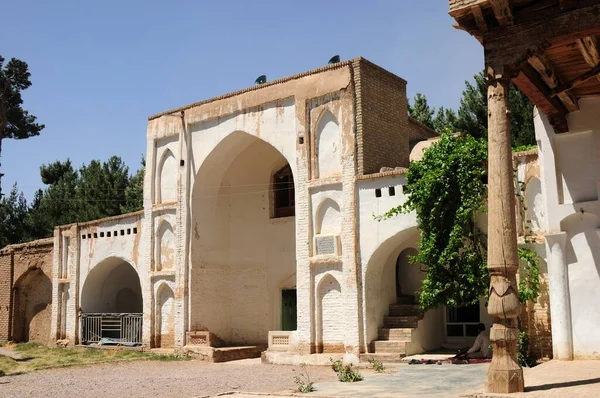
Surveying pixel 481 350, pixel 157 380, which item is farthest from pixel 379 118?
pixel 157 380

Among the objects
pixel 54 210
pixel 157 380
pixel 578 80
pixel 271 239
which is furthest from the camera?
pixel 54 210

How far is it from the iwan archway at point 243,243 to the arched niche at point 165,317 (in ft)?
3.22

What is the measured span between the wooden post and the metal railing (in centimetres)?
1541

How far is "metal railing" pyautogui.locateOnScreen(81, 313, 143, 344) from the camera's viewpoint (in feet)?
70.6

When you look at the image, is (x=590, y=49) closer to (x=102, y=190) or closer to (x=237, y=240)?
(x=237, y=240)

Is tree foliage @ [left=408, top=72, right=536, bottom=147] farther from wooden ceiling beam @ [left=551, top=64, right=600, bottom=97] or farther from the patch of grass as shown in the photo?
the patch of grass

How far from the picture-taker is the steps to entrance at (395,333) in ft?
49.6

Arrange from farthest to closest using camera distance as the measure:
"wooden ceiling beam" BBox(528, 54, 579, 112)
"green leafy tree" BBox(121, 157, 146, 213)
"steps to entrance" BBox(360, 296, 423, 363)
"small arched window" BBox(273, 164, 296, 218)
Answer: "green leafy tree" BBox(121, 157, 146, 213) < "small arched window" BBox(273, 164, 296, 218) < "steps to entrance" BBox(360, 296, 423, 363) < "wooden ceiling beam" BBox(528, 54, 579, 112)

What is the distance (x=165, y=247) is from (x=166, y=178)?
2.22 m

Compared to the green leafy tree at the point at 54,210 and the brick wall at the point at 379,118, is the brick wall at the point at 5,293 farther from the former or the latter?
the brick wall at the point at 379,118

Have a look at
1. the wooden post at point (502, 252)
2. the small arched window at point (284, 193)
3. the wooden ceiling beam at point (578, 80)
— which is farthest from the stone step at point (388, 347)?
the wooden post at point (502, 252)

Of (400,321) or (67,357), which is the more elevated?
(400,321)

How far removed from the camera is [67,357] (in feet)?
66.2

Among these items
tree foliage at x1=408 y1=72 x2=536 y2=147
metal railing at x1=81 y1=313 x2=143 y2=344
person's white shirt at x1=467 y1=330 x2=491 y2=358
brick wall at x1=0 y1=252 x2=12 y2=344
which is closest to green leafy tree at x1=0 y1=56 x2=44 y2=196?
brick wall at x1=0 y1=252 x2=12 y2=344
